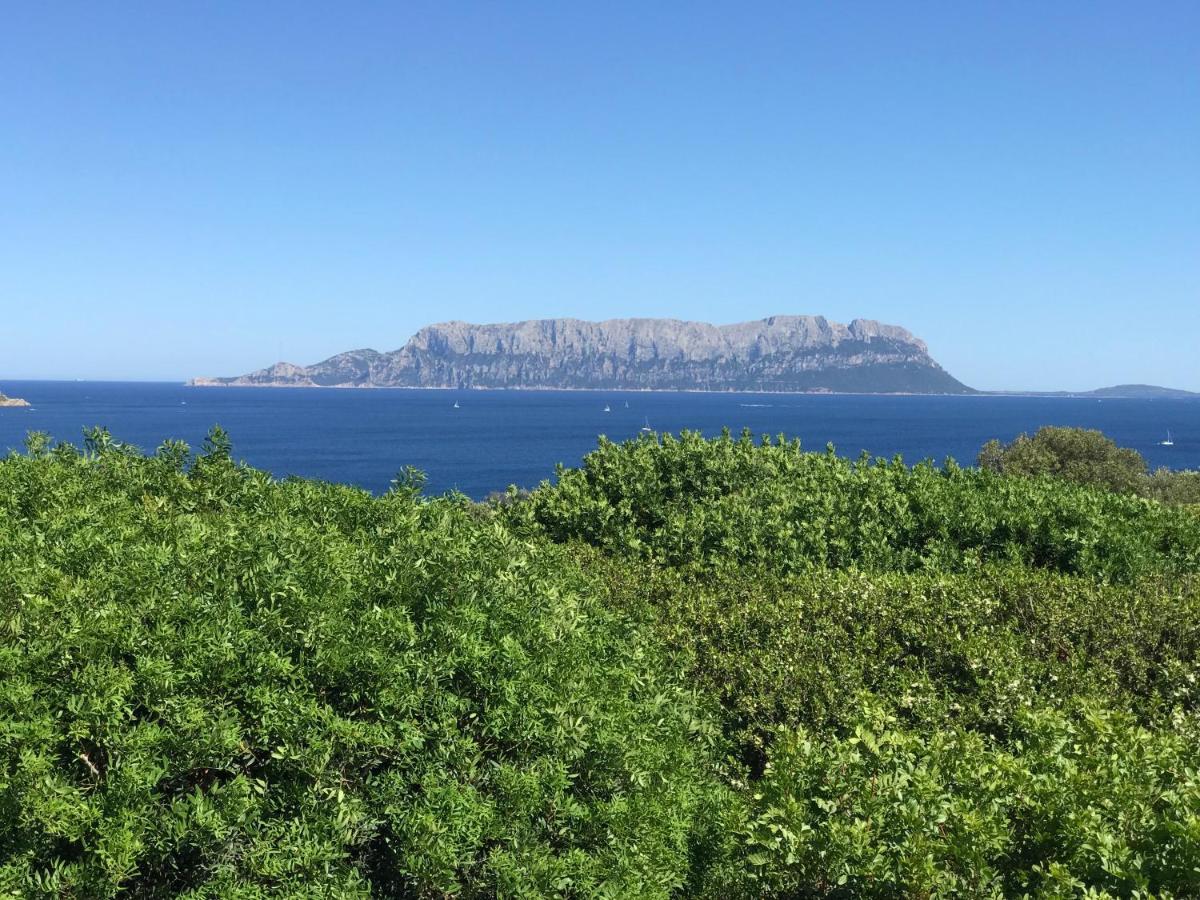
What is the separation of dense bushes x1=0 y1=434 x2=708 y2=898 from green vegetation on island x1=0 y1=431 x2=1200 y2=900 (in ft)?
0.06

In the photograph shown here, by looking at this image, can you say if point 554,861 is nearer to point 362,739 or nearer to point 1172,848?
point 362,739

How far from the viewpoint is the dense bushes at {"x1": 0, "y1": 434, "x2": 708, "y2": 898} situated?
4406mm

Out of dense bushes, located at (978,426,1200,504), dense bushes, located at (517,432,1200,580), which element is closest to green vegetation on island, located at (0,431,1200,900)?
dense bushes, located at (517,432,1200,580)

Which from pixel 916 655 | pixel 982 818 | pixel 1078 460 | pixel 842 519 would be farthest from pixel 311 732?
pixel 1078 460

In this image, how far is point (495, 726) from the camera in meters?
5.11

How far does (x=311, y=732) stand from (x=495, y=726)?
97 cm

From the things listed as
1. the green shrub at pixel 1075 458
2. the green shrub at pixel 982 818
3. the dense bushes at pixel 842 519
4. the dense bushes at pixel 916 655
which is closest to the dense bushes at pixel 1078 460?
the green shrub at pixel 1075 458

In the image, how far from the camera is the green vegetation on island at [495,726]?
4500mm

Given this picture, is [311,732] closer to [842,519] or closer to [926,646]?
[926,646]

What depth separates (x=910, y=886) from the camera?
15.7 ft

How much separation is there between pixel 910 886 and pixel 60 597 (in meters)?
4.75

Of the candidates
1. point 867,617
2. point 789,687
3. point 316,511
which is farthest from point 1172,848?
point 316,511

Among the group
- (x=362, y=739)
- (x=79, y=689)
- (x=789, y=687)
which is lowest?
(x=789, y=687)

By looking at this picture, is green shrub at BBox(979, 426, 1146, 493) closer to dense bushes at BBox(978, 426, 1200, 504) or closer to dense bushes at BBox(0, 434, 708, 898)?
dense bushes at BBox(978, 426, 1200, 504)
